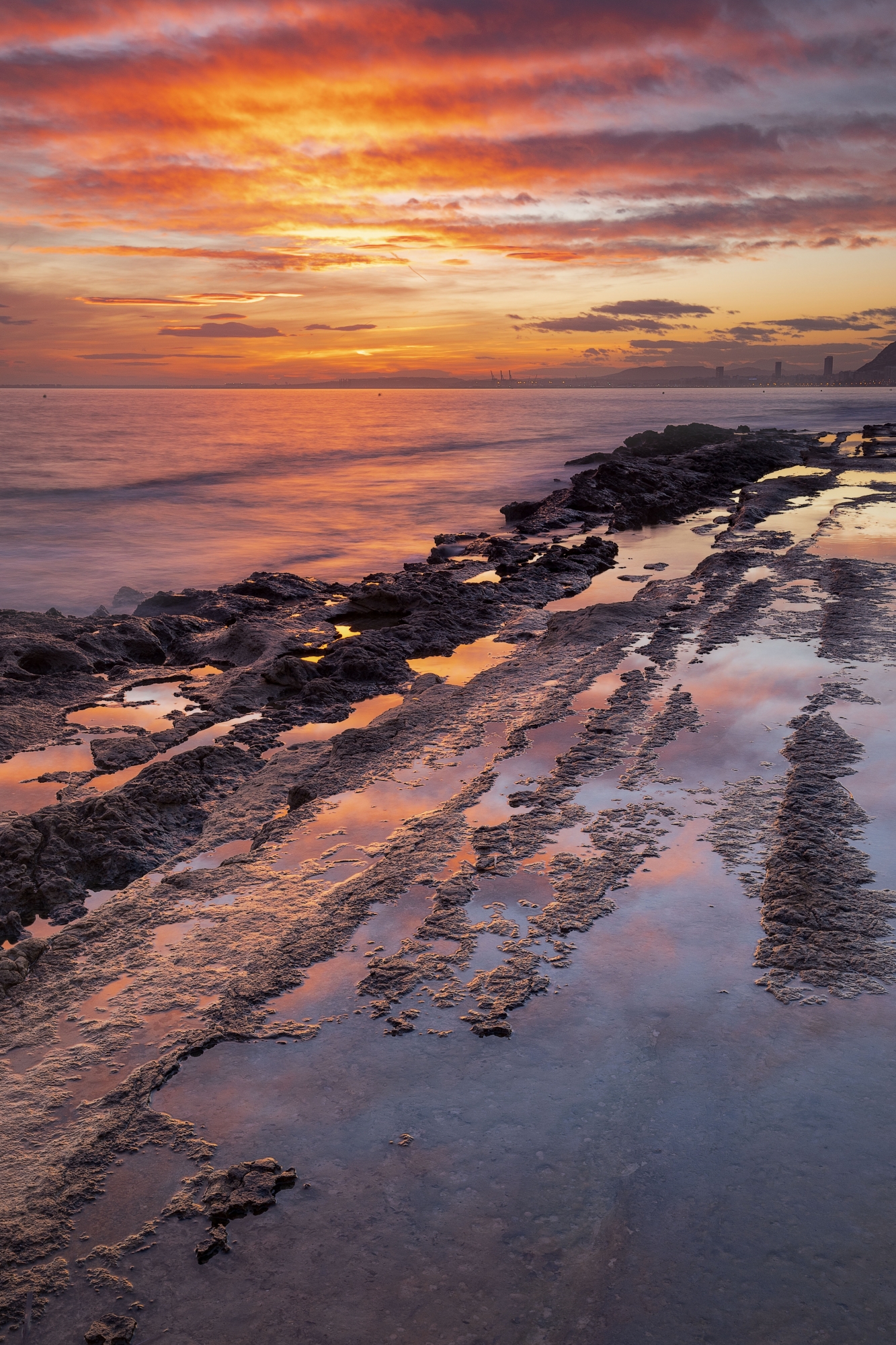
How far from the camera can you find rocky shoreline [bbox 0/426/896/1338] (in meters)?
3.00

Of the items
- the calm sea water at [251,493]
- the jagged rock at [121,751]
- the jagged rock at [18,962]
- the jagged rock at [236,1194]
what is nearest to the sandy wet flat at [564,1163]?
the jagged rock at [236,1194]

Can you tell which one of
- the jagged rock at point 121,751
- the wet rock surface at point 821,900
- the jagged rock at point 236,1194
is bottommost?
the jagged rock at point 236,1194

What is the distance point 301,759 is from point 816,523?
11.3m

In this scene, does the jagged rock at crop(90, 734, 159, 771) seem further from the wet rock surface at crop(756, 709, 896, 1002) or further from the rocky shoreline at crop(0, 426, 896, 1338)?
the wet rock surface at crop(756, 709, 896, 1002)

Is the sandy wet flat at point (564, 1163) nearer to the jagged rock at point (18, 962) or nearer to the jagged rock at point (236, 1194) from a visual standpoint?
the jagged rock at point (236, 1194)

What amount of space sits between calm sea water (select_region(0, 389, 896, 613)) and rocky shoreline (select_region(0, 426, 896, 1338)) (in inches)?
251

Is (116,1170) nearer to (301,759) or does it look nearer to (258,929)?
(258,929)

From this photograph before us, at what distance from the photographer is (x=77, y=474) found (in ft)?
106

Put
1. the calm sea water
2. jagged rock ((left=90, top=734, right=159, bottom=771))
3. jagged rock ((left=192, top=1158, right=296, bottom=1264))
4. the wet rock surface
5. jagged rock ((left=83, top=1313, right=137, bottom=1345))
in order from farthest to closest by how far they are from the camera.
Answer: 1. the calm sea water
2. jagged rock ((left=90, top=734, right=159, bottom=771))
3. the wet rock surface
4. jagged rock ((left=192, top=1158, right=296, bottom=1264))
5. jagged rock ((left=83, top=1313, right=137, bottom=1345))

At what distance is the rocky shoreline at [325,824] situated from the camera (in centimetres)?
300

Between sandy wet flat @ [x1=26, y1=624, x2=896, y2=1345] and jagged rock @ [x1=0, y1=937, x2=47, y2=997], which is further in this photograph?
jagged rock @ [x1=0, y1=937, x2=47, y2=997]

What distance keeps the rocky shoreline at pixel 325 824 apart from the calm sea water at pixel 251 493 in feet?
20.9

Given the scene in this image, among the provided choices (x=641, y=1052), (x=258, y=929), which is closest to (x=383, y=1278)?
(x=641, y=1052)

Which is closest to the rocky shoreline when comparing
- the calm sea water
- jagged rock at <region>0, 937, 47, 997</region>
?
jagged rock at <region>0, 937, 47, 997</region>
